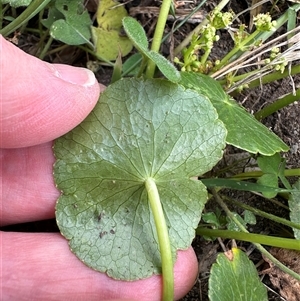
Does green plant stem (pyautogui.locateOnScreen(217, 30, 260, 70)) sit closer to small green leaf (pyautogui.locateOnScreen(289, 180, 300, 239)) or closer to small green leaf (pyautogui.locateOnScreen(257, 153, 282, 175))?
small green leaf (pyautogui.locateOnScreen(257, 153, 282, 175))

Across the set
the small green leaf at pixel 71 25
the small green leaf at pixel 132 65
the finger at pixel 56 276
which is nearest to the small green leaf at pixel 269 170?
the finger at pixel 56 276

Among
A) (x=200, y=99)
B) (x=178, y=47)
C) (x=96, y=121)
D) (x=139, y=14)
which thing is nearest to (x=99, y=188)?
(x=96, y=121)

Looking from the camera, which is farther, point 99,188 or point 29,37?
point 29,37

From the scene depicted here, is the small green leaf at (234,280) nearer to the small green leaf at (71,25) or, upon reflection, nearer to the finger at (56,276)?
the finger at (56,276)

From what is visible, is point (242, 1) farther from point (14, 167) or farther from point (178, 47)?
point (14, 167)

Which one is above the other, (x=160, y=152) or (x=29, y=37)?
(x=29, y=37)

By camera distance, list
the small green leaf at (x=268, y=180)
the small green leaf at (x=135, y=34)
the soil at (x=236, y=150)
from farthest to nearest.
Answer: the soil at (x=236, y=150), the small green leaf at (x=268, y=180), the small green leaf at (x=135, y=34)

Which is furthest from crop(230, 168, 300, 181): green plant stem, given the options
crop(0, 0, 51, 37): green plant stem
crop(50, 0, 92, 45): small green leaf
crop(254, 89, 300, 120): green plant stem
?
crop(0, 0, 51, 37): green plant stem
